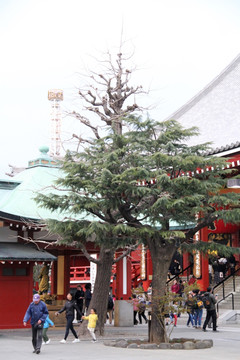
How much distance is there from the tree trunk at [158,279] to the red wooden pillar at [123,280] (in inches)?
334

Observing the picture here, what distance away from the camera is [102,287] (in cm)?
1877

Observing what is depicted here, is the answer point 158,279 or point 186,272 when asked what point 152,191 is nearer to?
point 158,279

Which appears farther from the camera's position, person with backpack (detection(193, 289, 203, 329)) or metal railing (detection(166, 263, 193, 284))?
metal railing (detection(166, 263, 193, 284))

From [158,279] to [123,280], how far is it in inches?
353

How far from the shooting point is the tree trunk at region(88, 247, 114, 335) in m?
18.6

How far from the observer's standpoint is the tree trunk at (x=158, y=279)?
1509cm

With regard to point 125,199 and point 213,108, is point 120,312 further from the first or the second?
point 213,108

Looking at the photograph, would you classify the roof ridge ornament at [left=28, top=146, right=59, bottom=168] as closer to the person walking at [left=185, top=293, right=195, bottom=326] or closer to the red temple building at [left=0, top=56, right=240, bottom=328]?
the red temple building at [left=0, top=56, right=240, bottom=328]

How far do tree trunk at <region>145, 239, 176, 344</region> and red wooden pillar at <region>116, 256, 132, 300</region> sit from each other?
27.8ft

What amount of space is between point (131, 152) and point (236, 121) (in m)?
10.9

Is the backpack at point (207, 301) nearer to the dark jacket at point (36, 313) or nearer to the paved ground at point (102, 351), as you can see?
the paved ground at point (102, 351)

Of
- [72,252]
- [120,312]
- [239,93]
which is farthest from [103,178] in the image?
[239,93]

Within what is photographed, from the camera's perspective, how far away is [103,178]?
1540cm

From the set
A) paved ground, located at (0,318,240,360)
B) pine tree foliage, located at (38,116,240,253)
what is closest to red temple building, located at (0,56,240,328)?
pine tree foliage, located at (38,116,240,253)
